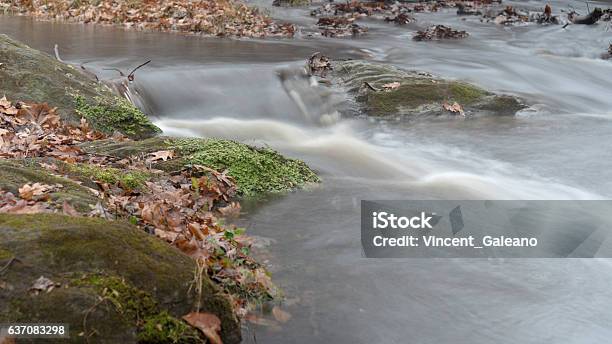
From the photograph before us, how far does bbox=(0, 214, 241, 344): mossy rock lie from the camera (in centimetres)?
322

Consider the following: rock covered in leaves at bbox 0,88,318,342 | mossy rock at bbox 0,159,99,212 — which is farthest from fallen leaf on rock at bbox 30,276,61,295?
mossy rock at bbox 0,159,99,212

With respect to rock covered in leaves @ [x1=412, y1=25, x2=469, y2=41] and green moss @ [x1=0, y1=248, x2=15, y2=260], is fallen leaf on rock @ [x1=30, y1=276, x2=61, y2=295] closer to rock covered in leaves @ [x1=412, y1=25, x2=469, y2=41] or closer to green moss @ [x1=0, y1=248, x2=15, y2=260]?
green moss @ [x1=0, y1=248, x2=15, y2=260]

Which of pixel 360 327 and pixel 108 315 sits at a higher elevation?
pixel 108 315

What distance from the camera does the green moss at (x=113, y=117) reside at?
27.4 feet

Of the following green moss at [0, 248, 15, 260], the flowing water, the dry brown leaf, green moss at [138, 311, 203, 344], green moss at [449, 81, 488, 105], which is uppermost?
green moss at [0, 248, 15, 260]

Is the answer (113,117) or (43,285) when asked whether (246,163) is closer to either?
(113,117)

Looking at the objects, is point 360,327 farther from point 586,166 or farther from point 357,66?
point 357,66

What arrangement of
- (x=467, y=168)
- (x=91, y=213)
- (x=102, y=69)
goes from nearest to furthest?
(x=91, y=213), (x=467, y=168), (x=102, y=69)

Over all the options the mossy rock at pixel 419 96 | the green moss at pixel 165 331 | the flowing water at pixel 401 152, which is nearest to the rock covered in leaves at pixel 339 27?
the flowing water at pixel 401 152

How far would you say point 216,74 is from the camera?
39.9 feet

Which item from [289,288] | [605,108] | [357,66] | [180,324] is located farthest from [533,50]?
[180,324]

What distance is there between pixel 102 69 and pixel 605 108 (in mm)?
9084

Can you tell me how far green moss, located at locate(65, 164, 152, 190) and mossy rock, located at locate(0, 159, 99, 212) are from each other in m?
0.39

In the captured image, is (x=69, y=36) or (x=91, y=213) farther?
(x=69, y=36)
